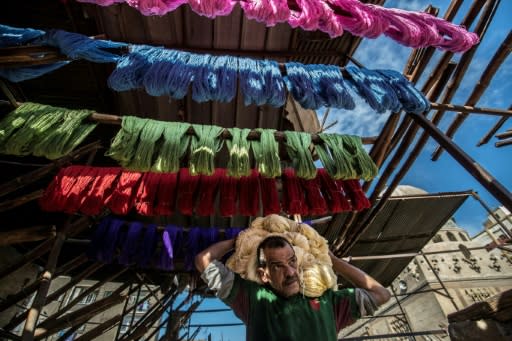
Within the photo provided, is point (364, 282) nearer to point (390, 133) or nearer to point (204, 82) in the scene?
point (390, 133)

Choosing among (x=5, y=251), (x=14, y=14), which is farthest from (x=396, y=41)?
(x=5, y=251)

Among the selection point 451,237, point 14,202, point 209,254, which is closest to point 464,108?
point 209,254

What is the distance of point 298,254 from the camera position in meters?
2.27

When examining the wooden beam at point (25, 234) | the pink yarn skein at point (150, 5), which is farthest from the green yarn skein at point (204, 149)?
the wooden beam at point (25, 234)

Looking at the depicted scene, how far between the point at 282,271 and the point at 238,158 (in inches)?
48.3

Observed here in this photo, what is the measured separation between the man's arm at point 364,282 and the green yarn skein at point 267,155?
114 cm

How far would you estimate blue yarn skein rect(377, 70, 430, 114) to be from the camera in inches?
111

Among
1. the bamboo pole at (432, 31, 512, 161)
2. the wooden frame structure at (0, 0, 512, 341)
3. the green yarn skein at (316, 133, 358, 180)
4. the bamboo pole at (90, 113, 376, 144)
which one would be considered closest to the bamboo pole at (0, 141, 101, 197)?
the wooden frame structure at (0, 0, 512, 341)

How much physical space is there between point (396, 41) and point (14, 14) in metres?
5.95

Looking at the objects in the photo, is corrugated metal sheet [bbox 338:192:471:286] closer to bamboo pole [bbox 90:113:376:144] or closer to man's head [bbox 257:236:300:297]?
bamboo pole [bbox 90:113:376:144]

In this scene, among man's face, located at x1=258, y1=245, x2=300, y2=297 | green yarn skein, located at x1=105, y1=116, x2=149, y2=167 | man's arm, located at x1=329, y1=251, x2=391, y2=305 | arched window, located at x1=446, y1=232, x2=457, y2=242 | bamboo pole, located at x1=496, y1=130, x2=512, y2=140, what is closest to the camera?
man's face, located at x1=258, y1=245, x2=300, y2=297

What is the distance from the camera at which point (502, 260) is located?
20.5 meters

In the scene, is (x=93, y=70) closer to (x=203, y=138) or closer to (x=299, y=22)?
(x=203, y=138)

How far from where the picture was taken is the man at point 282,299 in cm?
180
